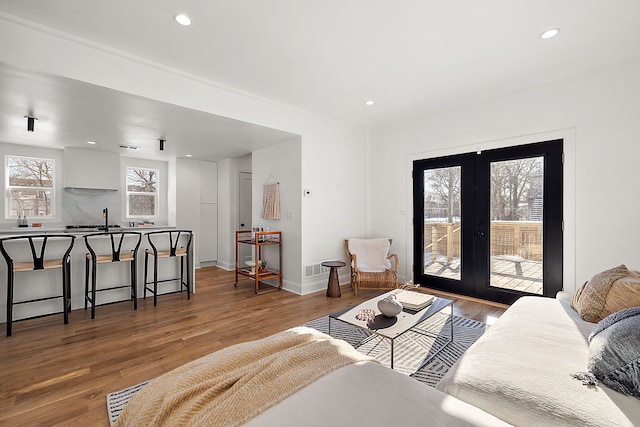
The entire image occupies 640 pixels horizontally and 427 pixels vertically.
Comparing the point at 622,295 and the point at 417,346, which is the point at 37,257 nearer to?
the point at 417,346

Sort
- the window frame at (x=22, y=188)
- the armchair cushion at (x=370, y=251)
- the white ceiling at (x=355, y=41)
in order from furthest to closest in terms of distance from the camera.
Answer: the window frame at (x=22, y=188)
the armchair cushion at (x=370, y=251)
the white ceiling at (x=355, y=41)

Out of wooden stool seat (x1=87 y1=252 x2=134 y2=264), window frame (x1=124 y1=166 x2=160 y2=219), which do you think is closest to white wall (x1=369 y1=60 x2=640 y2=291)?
wooden stool seat (x1=87 y1=252 x2=134 y2=264)

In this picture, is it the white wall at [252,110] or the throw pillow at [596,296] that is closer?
the throw pillow at [596,296]

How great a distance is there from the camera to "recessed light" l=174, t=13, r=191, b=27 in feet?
7.68

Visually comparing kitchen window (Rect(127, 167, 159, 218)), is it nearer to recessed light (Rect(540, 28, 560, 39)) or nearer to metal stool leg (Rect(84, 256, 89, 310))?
metal stool leg (Rect(84, 256, 89, 310))

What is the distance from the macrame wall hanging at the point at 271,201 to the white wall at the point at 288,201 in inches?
2.7

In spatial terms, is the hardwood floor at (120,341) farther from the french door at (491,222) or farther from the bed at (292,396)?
the bed at (292,396)

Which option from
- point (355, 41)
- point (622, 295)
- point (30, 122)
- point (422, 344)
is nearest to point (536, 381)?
point (622, 295)

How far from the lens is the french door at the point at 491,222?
358 centimetres

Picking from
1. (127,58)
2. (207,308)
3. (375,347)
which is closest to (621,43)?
(375,347)

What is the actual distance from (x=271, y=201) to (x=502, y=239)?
11.6ft

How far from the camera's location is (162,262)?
4.46 metres

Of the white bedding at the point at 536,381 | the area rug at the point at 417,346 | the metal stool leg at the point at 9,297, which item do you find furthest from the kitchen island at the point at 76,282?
the white bedding at the point at 536,381

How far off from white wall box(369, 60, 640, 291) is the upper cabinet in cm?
655
